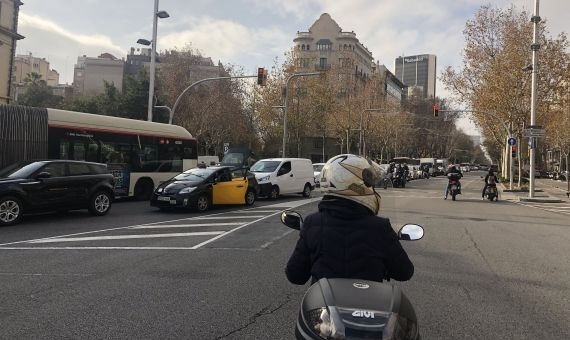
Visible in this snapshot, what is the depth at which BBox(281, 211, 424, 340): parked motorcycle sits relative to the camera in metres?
2.17

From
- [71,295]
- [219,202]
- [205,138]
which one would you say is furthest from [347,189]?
[205,138]

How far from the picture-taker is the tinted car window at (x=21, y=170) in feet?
40.1

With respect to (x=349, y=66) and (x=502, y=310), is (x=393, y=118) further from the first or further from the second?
(x=502, y=310)

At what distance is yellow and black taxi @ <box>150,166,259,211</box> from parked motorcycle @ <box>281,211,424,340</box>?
13006mm

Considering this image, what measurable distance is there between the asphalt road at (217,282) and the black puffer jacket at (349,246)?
2178 mm

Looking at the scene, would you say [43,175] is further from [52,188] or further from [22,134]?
[22,134]

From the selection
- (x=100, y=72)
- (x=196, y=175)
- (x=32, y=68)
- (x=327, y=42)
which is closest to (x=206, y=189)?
(x=196, y=175)

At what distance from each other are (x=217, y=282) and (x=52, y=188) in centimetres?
770

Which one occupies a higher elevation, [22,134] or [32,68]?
[32,68]

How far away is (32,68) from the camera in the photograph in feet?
420

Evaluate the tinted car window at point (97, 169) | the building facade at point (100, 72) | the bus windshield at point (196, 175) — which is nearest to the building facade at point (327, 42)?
the building facade at point (100, 72)

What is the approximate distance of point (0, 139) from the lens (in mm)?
15031

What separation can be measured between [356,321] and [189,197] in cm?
1335

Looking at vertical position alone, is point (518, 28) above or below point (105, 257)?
above
